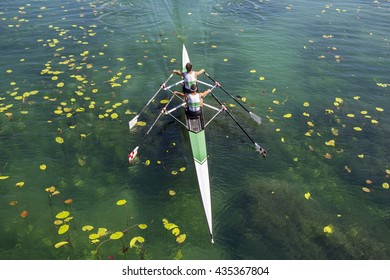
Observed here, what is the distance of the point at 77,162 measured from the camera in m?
10.8

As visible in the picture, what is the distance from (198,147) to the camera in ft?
33.7

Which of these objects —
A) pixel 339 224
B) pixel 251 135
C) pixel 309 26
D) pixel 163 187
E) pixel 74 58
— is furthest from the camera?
pixel 309 26

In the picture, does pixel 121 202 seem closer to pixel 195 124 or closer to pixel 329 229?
pixel 195 124

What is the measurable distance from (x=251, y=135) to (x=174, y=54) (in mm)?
8074

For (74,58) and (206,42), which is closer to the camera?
(74,58)

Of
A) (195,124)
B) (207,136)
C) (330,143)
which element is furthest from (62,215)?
(330,143)

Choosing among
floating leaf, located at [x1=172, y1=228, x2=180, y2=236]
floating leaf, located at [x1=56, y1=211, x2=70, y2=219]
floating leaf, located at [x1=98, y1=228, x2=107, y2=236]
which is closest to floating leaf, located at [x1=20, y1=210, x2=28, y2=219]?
floating leaf, located at [x1=56, y1=211, x2=70, y2=219]

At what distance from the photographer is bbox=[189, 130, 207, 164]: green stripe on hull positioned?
33.0 feet

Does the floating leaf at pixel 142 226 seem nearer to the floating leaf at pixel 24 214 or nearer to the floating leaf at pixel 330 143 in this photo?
the floating leaf at pixel 24 214

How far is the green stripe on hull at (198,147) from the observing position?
396 inches

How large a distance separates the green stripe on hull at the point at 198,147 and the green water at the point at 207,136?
770mm

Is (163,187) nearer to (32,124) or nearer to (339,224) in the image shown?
(339,224)
